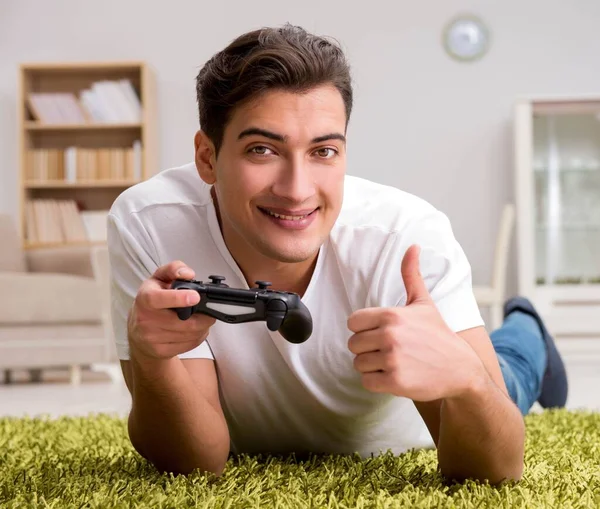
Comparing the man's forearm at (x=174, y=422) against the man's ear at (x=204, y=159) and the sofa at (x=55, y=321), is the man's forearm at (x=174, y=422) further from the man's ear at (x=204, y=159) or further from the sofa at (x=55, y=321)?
the sofa at (x=55, y=321)

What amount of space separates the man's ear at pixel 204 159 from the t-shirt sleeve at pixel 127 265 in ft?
0.40

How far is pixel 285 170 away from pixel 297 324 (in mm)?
238

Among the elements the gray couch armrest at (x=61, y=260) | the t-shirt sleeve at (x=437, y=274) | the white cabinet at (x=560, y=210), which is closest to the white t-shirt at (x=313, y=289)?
the t-shirt sleeve at (x=437, y=274)

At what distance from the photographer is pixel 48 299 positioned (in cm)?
371

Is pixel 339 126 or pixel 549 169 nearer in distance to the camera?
pixel 339 126

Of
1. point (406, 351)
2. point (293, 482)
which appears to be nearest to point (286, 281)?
point (293, 482)

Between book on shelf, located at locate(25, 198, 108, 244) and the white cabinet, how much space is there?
2.34m

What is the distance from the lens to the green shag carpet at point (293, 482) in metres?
1.04

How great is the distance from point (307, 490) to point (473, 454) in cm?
22

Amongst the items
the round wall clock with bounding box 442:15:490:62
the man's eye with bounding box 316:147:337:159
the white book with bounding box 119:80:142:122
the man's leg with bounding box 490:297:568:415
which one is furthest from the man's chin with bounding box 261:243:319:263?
the round wall clock with bounding box 442:15:490:62

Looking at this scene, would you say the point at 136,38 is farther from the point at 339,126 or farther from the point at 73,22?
the point at 339,126

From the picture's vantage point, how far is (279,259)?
1118 mm

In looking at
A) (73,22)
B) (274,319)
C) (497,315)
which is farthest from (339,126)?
(73,22)

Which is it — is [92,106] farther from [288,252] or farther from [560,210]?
[288,252]
